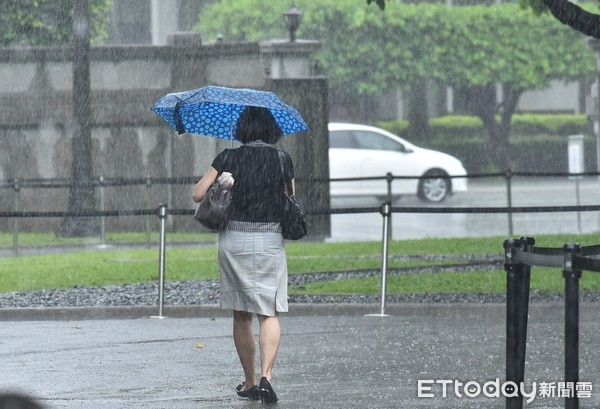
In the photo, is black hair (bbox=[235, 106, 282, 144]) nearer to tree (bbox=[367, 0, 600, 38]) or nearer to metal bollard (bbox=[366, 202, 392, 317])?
metal bollard (bbox=[366, 202, 392, 317])

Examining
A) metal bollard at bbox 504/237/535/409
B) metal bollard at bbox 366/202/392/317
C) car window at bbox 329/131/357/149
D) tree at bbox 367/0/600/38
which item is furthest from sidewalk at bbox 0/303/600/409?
car window at bbox 329/131/357/149

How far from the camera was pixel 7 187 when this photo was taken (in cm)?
2417

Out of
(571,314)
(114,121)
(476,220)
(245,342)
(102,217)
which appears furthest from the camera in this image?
(476,220)

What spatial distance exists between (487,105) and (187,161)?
31.5 metres

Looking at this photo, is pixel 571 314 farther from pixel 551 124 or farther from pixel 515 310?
pixel 551 124

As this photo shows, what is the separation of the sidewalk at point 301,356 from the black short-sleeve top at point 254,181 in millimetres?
1041

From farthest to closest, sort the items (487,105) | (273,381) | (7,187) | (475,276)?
(487,105) < (7,187) < (475,276) < (273,381)

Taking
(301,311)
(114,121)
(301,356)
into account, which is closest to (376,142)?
(114,121)

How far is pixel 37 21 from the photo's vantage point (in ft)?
104

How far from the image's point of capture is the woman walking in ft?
28.1

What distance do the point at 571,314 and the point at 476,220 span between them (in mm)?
22278

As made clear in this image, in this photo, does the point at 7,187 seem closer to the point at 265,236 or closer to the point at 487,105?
the point at 265,236

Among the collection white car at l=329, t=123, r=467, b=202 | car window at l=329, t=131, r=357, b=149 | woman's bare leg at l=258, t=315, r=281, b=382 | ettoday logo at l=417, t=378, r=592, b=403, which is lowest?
ettoday logo at l=417, t=378, r=592, b=403

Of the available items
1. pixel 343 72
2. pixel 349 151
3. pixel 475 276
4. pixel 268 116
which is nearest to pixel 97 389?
pixel 268 116
